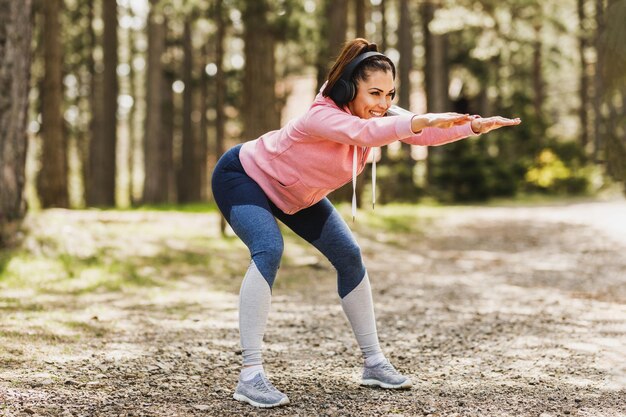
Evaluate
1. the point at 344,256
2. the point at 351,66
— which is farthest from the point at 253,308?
the point at 351,66

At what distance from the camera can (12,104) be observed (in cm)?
869

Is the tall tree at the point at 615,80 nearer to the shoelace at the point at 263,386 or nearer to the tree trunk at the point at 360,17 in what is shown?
the shoelace at the point at 263,386

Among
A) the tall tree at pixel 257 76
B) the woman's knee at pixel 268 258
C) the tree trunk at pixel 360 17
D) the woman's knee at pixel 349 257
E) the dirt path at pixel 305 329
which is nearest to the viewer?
the woman's knee at pixel 268 258

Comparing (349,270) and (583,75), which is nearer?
(349,270)

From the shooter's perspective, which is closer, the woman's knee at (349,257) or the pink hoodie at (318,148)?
the pink hoodie at (318,148)

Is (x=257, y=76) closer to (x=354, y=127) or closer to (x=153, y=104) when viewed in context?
(x=354, y=127)

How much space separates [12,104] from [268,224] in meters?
5.70

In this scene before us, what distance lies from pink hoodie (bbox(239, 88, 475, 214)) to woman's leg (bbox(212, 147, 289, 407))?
14cm

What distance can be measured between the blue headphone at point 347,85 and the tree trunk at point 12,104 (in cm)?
584

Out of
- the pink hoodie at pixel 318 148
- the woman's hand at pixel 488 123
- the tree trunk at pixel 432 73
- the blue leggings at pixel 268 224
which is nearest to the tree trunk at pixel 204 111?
the tree trunk at pixel 432 73

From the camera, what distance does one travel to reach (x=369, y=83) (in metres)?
3.91

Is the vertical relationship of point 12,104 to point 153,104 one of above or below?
below

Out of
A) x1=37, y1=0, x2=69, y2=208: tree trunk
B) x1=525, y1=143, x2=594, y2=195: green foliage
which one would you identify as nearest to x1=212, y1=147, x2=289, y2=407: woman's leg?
x1=37, y1=0, x2=69, y2=208: tree trunk

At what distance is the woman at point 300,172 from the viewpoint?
3.88m
